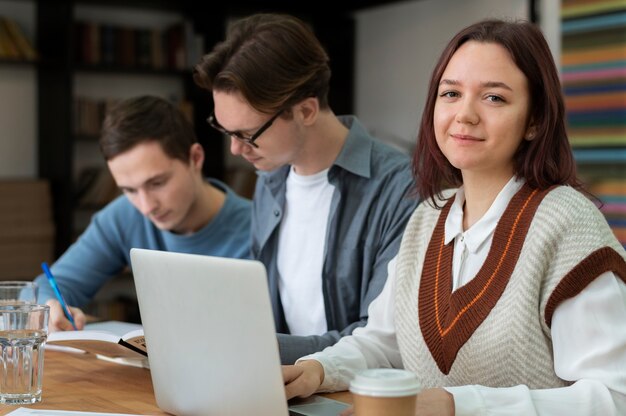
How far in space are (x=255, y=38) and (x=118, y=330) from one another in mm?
784

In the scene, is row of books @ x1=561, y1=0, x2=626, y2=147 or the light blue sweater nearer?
the light blue sweater

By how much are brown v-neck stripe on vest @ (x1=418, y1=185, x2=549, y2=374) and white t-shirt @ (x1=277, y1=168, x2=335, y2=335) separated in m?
0.67

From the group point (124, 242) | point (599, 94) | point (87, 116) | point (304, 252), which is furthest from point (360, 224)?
point (87, 116)

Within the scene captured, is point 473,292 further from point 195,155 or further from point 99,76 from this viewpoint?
point 99,76

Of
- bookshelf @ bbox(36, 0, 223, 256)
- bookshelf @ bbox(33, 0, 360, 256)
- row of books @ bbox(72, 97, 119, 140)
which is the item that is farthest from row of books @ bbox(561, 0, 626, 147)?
row of books @ bbox(72, 97, 119, 140)

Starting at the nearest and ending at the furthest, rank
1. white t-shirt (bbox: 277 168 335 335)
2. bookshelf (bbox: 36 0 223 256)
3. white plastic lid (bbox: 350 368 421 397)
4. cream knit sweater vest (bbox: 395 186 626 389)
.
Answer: white plastic lid (bbox: 350 368 421 397)
cream knit sweater vest (bbox: 395 186 626 389)
white t-shirt (bbox: 277 168 335 335)
bookshelf (bbox: 36 0 223 256)

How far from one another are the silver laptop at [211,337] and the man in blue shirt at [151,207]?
1.13 m

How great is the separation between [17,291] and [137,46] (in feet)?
14.0

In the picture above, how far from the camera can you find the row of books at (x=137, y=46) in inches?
236

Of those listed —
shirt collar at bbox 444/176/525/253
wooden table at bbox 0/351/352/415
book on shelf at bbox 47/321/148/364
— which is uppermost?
shirt collar at bbox 444/176/525/253

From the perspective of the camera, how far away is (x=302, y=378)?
162 centimetres

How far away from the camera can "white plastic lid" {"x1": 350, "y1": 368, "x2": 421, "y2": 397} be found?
1.19 metres

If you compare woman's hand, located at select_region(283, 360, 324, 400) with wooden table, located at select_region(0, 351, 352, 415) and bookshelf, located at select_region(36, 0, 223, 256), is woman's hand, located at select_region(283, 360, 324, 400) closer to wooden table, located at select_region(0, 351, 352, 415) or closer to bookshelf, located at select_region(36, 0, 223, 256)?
wooden table, located at select_region(0, 351, 352, 415)

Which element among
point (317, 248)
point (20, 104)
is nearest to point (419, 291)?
point (317, 248)
